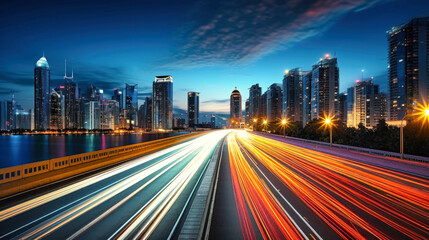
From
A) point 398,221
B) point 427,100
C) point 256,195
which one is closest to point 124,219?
point 256,195

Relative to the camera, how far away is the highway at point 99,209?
331 inches

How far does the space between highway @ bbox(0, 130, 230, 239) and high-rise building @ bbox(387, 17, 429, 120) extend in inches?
7720

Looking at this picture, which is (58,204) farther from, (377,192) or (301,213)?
(377,192)

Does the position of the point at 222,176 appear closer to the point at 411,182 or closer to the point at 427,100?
the point at 411,182

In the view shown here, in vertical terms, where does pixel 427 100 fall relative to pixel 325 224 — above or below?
above

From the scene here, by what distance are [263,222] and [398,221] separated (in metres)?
5.85

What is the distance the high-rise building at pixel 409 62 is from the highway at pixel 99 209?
643ft

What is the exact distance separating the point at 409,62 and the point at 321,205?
212096mm

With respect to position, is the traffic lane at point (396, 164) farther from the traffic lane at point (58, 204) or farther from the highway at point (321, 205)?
the traffic lane at point (58, 204)

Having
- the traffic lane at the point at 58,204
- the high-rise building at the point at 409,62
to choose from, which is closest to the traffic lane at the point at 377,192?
the traffic lane at the point at 58,204

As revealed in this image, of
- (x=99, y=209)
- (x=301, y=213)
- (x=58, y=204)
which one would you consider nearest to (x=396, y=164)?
(x=301, y=213)

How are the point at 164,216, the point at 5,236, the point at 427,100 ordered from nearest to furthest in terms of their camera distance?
1. the point at 5,236
2. the point at 164,216
3. the point at 427,100

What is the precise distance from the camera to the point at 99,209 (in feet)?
35.1

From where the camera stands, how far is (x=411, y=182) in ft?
52.5
